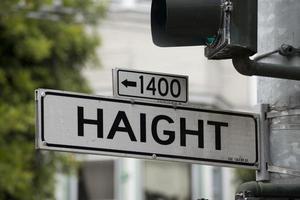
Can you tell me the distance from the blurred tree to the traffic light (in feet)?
26.4

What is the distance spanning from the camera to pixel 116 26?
17109 mm

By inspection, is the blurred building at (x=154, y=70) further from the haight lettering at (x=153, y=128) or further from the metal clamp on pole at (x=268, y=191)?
the metal clamp on pole at (x=268, y=191)

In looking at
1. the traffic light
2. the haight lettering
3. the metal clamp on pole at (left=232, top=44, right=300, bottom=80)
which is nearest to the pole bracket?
the haight lettering

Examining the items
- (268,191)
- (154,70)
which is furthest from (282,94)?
(154,70)

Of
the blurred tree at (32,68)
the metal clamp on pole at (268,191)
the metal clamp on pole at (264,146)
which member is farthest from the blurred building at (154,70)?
the metal clamp on pole at (268,191)

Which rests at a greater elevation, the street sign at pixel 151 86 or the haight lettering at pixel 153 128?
the street sign at pixel 151 86

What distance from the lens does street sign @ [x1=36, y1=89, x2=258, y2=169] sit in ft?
12.4

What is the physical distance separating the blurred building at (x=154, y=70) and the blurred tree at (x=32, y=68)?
7.41ft

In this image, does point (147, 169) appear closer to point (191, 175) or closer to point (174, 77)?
point (191, 175)

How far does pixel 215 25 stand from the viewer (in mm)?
3607

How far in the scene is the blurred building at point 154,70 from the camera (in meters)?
16.1

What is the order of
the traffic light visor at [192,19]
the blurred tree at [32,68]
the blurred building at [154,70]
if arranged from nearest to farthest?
the traffic light visor at [192,19]
the blurred tree at [32,68]
the blurred building at [154,70]

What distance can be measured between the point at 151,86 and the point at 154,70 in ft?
41.3

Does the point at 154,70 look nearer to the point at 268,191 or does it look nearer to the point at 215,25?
the point at 268,191
